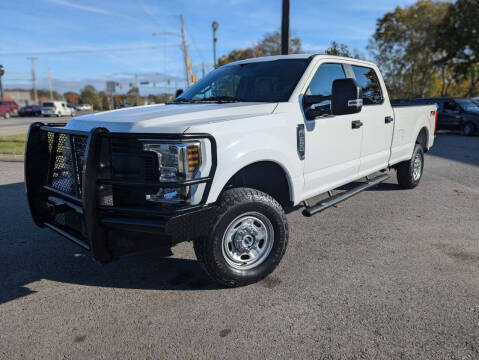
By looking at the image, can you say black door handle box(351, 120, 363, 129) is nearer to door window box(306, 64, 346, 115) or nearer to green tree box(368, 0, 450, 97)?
door window box(306, 64, 346, 115)

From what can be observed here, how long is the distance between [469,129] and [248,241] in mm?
16577

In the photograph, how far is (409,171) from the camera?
6.20 meters

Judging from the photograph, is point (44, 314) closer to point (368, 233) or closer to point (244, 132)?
Answer: point (244, 132)

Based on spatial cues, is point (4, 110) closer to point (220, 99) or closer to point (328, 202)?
point (220, 99)

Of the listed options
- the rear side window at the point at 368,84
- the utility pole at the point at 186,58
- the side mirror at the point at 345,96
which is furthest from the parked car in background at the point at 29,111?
the side mirror at the point at 345,96

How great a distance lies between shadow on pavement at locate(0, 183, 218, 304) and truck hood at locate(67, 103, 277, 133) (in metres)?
1.34

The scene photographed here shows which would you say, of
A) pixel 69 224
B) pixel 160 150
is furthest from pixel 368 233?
pixel 69 224

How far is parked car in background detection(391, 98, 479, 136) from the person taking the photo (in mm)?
16016

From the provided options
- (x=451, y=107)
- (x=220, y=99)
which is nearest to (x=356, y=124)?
(x=220, y=99)

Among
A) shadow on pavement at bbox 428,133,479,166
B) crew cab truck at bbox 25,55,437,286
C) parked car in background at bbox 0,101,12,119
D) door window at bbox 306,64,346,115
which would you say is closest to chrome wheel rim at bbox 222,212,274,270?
crew cab truck at bbox 25,55,437,286

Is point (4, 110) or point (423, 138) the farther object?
point (4, 110)

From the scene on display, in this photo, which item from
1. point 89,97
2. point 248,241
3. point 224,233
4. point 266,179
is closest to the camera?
point 224,233

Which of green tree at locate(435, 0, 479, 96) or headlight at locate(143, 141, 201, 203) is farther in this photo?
green tree at locate(435, 0, 479, 96)

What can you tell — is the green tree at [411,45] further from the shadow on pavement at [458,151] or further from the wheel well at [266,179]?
the wheel well at [266,179]
